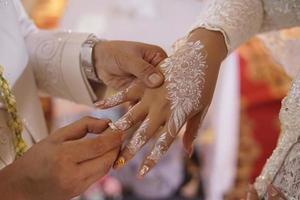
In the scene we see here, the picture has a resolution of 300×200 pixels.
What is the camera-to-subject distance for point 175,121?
0.78 metres

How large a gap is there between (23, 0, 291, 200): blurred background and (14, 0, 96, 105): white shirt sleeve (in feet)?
1.95

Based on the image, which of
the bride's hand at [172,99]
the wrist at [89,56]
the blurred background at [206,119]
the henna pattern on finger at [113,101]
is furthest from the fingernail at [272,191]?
the blurred background at [206,119]

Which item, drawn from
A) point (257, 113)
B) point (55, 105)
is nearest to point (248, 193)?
point (55, 105)

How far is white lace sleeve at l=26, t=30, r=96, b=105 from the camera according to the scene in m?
0.96

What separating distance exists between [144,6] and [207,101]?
109 centimetres

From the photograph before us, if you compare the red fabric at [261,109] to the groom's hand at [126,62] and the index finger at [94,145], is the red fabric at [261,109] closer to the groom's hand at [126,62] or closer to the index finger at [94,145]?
the groom's hand at [126,62]

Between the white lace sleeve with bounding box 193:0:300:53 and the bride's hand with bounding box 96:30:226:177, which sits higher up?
the white lace sleeve with bounding box 193:0:300:53

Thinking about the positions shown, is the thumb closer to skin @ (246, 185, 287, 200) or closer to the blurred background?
skin @ (246, 185, 287, 200)

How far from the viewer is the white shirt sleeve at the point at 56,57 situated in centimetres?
96

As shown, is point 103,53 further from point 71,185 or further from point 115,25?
point 115,25

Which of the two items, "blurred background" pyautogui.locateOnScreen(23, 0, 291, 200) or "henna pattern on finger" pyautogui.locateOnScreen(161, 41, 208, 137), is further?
"blurred background" pyautogui.locateOnScreen(23, 0, 291, 200)

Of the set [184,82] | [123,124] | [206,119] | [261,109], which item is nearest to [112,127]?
[123,124]

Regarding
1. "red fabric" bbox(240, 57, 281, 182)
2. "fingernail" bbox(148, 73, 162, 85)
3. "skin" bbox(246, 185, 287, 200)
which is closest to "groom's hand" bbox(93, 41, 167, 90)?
"fingernail" bbox(148, 73, 162, 85)

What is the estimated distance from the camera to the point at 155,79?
2.62 feet
